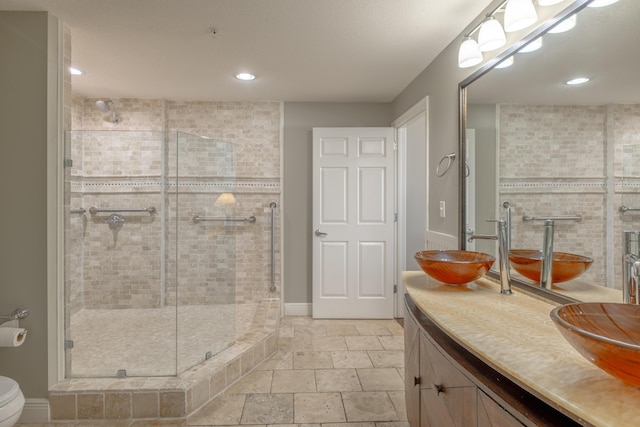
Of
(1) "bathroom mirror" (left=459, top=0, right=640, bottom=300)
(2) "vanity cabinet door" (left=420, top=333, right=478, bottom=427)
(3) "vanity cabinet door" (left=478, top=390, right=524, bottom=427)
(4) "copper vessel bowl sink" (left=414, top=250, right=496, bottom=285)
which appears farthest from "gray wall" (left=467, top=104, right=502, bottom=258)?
(3) "vanity cabinet door" (left=478, top=390, right=524, bottom=427)

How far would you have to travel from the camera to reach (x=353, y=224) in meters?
3.79

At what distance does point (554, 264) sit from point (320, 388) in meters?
1.62

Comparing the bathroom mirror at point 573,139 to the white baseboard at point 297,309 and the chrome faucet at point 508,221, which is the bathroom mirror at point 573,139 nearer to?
the chrome faucet at point 508,221

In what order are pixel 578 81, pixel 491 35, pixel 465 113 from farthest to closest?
pixel 465 113
pixel 491 35
pixel 578 81

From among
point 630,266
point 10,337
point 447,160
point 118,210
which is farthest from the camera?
point 118,210

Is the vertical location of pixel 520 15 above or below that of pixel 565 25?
above

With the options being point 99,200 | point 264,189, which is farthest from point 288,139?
point 99,200

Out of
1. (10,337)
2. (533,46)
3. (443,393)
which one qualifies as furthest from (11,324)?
(533,46)

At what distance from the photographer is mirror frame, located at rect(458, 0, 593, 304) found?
147 centimetres

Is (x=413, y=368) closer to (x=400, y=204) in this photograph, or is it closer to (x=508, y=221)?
(x=508, y=221)

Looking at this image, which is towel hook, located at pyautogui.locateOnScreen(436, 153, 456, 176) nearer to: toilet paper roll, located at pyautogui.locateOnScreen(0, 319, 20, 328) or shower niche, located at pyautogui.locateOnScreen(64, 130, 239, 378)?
shower niche, located at pyautogui.locateOnScreen(64, 130, 239, 378)

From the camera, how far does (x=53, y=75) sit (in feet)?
6.91

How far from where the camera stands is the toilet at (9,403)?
1.59m

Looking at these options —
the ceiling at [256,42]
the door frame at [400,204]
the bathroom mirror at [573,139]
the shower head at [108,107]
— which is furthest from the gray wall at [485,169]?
the shower head at [108,107]
